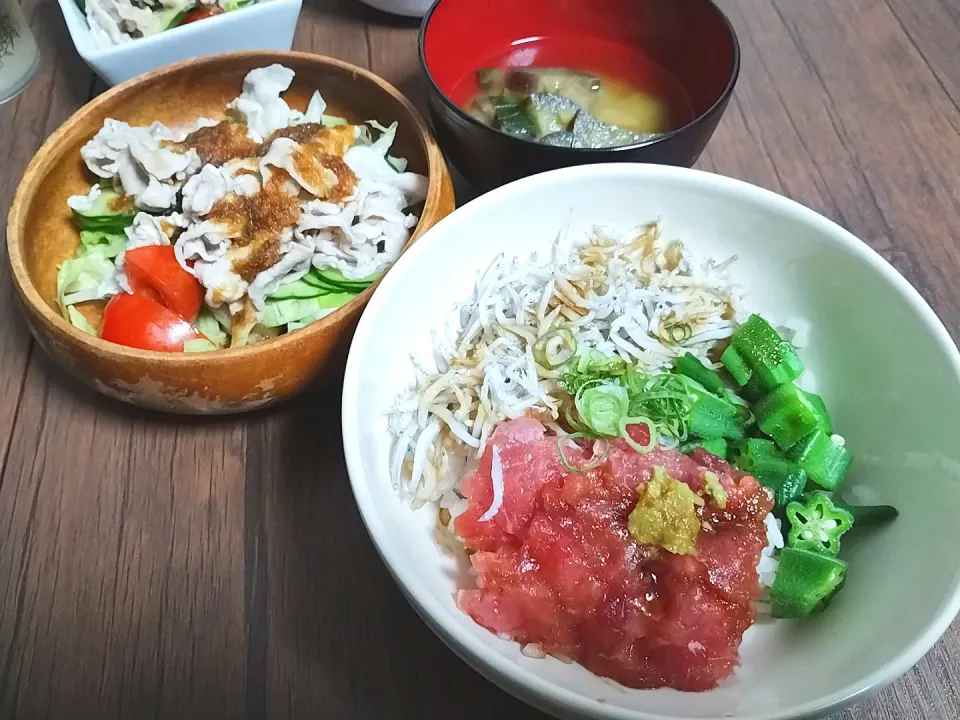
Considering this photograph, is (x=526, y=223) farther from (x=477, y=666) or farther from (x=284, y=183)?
(x=477, y=666)

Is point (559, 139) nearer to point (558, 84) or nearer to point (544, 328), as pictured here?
point (558, 84)

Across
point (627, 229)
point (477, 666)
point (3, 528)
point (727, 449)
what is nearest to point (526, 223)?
point (627, 229)

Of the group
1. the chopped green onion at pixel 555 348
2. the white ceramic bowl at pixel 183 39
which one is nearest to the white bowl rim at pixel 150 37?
the white ceramic bowl at pixel 183 39

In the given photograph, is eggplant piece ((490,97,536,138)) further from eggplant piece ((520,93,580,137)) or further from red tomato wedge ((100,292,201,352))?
red tomato wedge ((100,292,201,352))

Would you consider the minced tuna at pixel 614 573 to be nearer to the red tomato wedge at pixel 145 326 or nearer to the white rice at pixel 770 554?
the white rice at pixel 770 554

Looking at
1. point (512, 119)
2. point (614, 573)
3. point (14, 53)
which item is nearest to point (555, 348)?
point (614, 573)

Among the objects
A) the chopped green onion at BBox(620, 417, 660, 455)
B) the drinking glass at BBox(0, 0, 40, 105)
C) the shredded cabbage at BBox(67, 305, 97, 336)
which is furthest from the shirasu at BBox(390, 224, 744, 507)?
→ the drinking glass at BBox(0, 0, 40, 105)
